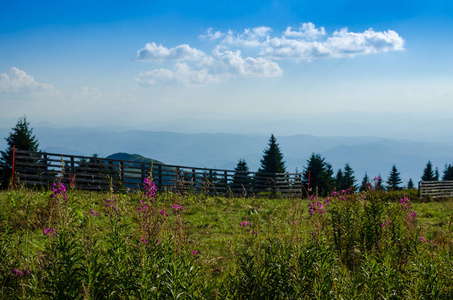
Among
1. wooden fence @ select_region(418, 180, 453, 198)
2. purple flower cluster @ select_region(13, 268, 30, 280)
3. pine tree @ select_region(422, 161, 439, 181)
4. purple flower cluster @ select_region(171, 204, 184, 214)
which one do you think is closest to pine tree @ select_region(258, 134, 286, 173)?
wooden fence @ select_region(418, 180, 453, 198)

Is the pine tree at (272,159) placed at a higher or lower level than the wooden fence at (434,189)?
higher

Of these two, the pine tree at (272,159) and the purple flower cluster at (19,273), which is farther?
the pine tree at (272,159)

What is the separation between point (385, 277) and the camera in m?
3.79

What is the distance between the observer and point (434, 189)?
23500 mm

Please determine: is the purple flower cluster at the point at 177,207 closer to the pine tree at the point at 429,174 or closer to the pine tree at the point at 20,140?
the pine tree at the point at 20,140

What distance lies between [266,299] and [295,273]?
1.36 ft

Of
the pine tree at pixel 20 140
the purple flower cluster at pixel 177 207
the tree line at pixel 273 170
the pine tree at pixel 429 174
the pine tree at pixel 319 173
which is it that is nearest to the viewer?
the purple flower cluster at pixel 177 207

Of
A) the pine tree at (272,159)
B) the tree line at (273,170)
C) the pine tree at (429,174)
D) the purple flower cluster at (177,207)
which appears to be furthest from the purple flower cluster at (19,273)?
the pine tree at (429,174)

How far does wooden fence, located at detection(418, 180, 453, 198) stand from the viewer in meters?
22.4

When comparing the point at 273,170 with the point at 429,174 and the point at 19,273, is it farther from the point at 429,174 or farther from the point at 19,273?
the point at 19,273

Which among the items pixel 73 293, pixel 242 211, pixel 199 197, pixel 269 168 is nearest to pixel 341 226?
pixel 73 293

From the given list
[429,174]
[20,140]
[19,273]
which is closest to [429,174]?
[429,174]

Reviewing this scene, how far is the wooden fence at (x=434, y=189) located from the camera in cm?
2241

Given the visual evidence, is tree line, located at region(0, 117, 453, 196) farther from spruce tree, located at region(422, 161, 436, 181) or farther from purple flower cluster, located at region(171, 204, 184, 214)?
purple flower cluster, located at region(171, 204, 184, 214)
